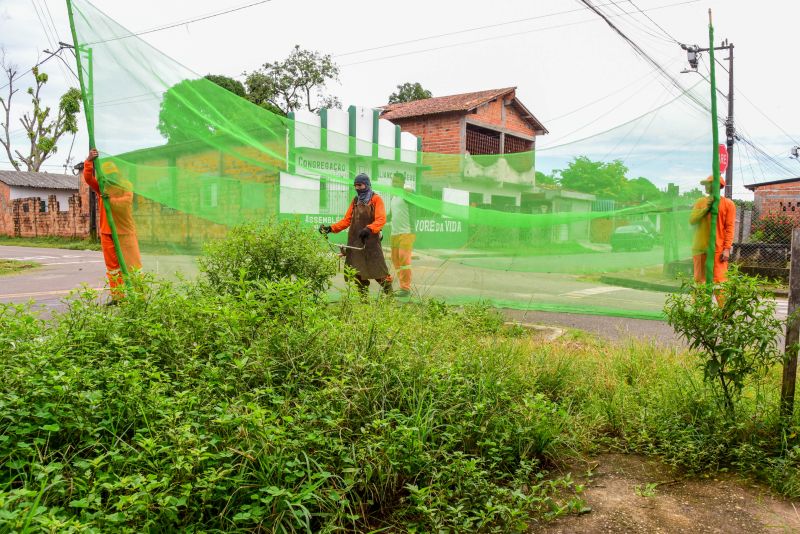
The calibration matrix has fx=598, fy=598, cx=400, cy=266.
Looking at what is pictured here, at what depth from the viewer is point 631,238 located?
613 cm

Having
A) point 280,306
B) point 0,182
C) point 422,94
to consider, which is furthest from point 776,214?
point 0,182

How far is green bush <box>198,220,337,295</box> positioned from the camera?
4.76 metres

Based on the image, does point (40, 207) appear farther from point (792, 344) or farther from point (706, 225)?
point (792, 344)

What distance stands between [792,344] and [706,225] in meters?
2.60

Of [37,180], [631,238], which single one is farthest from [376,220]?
[37,180]

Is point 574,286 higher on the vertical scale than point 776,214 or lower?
lower

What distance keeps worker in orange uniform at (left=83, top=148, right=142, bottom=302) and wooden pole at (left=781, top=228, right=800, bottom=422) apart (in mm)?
4656

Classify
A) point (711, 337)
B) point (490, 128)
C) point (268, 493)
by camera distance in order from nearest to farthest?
point (268, 493) → point (711, 337) → point (490, 128)

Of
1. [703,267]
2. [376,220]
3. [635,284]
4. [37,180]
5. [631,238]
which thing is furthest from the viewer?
[37,180]

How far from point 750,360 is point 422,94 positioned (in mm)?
41870

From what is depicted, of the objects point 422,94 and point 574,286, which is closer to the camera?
point 574,286

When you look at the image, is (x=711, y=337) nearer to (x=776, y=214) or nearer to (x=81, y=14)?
(x=81, y=14)

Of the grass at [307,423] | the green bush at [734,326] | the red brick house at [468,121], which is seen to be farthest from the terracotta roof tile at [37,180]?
the green bush at [734,326]

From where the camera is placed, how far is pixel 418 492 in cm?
225
